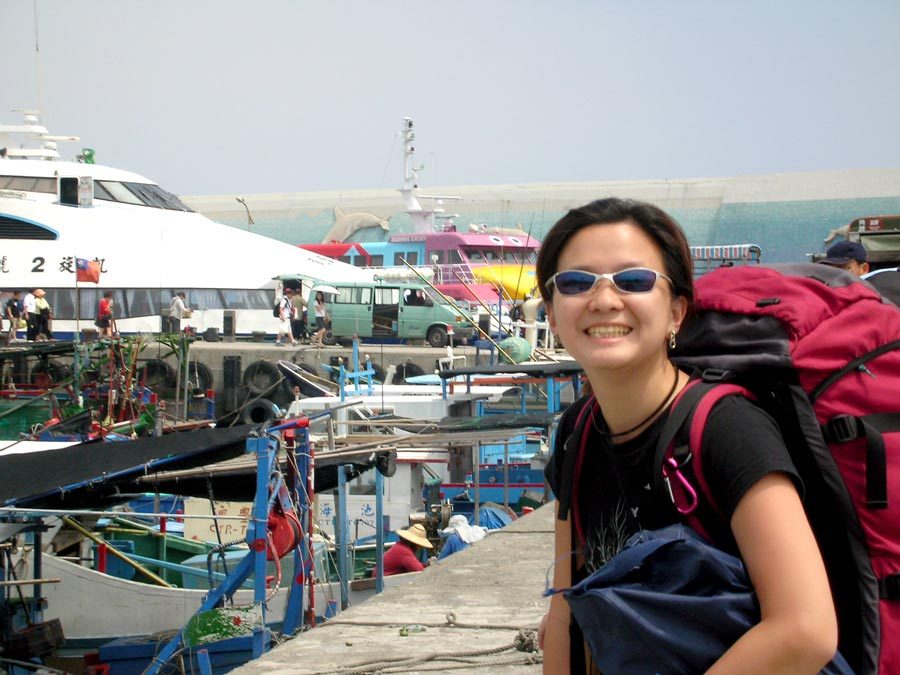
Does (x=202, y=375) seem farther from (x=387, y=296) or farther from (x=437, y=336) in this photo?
(x=437, y=336)

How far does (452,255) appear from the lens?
34000 millimetres

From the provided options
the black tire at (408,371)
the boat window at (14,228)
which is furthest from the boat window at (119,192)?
the black tire at (408,371)

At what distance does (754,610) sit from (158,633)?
824 centimetres

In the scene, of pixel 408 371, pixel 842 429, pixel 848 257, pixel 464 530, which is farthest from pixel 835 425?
pixel 408 371

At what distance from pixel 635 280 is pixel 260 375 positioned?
2067 cm

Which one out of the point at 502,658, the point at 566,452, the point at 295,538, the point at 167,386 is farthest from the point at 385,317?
the point at 566,452

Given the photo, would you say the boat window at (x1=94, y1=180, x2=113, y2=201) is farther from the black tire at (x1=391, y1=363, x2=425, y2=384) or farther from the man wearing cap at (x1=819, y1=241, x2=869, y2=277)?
the man wearing cap at (x1=819, y1=241, x2=869, y2=277)

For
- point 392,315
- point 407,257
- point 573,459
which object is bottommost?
point 392,315

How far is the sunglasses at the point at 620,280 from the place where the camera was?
183cm

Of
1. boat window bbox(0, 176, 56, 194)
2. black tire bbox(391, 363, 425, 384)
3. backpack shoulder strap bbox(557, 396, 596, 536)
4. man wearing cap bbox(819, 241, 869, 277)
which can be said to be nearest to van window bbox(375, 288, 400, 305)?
black tire bbox(391, 363, 425, 384)

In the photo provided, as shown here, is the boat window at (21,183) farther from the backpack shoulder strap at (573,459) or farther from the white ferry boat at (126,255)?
the backpack shoulder strap at (573,459)

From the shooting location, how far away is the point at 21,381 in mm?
19422

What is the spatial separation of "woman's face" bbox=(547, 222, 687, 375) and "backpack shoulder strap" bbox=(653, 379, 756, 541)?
0.48ft

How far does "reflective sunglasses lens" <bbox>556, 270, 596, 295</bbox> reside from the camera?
1.85 m
